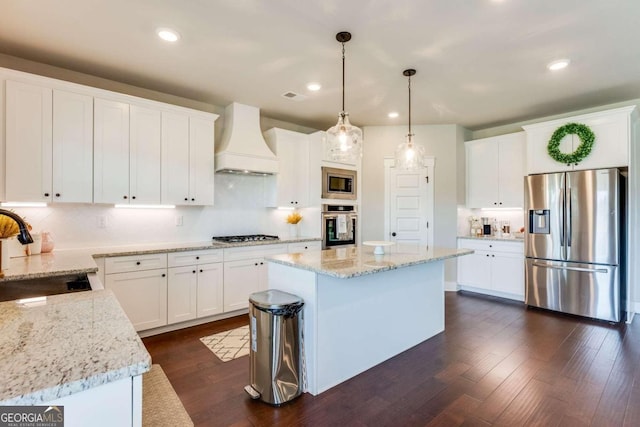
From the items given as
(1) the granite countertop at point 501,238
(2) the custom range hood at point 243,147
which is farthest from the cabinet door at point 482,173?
(2) the custom range hood at point 243,147

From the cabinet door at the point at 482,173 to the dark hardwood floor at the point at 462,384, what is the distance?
2.24 metres

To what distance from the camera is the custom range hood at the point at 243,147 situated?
3.98 meters

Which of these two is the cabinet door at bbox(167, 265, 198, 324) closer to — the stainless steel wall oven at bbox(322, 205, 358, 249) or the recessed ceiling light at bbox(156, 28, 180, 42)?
the stainless steel wall oven at bbox(322, 205, 358, 249)

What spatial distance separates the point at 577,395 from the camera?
229 centimetres

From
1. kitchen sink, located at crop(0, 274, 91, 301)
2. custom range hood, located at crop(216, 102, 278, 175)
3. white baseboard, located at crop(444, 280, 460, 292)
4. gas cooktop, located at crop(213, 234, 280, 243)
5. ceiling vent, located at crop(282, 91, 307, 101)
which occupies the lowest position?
white baseboard, located at crop(444, 280, 460, 292)

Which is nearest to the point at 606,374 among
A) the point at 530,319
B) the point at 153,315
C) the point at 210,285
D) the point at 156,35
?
the point at 530,319

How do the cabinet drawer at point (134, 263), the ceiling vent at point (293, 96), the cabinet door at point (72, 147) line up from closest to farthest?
1. the cabinet door at point (72, 147)
2. the cabinet drawer at point (134, 263)
3. the ceiling vent at point (293, 96)

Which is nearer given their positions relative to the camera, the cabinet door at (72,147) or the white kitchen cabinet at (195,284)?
the cabinet door at (72,147)

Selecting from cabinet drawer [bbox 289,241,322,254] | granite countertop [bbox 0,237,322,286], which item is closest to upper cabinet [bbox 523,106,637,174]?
cabinet drawer [bbox 289,241,322,254]

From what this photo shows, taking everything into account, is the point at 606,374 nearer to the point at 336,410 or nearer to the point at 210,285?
the point at 336,410

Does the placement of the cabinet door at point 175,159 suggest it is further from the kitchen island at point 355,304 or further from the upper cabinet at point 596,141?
the upper cabinet at point 596,141

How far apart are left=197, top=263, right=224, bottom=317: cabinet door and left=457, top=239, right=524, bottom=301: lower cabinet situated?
373 cm

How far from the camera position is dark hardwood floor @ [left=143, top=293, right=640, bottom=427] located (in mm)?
2064

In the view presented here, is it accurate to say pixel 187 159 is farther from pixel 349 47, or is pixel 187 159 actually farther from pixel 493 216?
pixel 493 216
